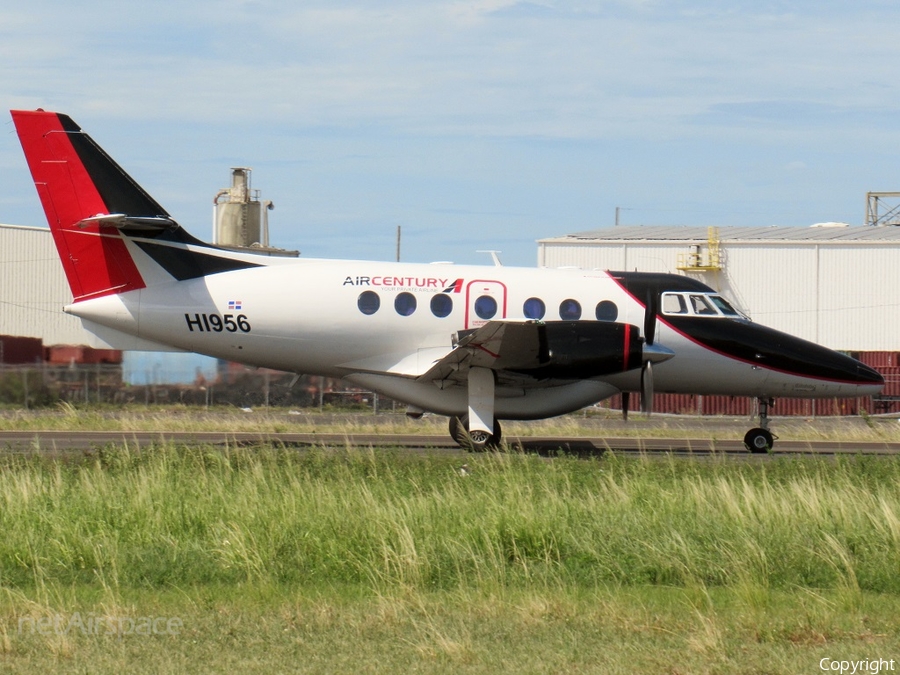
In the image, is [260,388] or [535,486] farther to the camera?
[260,388]

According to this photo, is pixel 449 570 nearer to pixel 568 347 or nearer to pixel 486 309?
pixel 568 347

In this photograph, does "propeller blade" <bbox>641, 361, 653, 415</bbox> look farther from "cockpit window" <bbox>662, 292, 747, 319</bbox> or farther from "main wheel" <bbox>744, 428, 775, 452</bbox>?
"main wheel" <bbox>744, 428, 775, 452</bbox>

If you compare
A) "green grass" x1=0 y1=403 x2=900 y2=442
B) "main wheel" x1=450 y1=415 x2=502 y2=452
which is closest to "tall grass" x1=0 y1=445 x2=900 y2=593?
"main wheel" x1=450 y1=415 x2=502 y2=452

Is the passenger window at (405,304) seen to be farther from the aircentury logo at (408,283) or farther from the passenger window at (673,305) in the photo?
the passenger window at (673,305)

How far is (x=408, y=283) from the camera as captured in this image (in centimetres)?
2003

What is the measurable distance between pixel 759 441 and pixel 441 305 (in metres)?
6.74

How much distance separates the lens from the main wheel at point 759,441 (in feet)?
67.0

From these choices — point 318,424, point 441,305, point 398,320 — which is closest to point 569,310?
point 441,305

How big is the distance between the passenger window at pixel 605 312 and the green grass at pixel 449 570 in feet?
22.0

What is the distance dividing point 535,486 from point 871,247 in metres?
40.2

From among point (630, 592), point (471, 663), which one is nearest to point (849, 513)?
point (630, 592)

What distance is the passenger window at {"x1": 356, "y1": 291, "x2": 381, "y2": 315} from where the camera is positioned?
1984 cm

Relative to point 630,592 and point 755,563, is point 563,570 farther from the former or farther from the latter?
point 755,563

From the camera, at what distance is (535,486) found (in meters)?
13.0
